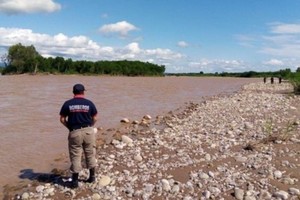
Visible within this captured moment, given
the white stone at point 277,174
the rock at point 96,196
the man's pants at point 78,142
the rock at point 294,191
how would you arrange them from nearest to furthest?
the rock at point 294,191
the rock at point 96,196
the man's pants at point 78,142
the white stone at point 277,174

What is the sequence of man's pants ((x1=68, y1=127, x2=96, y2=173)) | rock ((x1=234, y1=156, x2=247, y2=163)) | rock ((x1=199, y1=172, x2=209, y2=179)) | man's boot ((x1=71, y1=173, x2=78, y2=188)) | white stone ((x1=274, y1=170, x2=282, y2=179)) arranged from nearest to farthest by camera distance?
man's pants ((x1=68, y1=127, x2=96, y2=173)), man's boot ((x1=71, y1=173, x2=78, y2=188)), white stone ((x1=274, y1=170, x2=282, y2=179)), rock ((x1=199, y1=172, x2=209, y2=179)), rock ((x1=234, y1=156, x2=247, y2=163))

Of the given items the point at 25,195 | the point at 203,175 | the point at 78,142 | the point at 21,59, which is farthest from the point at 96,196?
the point at 21,59

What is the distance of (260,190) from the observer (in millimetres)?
7641

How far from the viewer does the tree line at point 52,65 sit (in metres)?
115

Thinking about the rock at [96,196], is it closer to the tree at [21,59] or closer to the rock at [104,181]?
the rock at [104,181]

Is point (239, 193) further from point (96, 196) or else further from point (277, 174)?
point (96, 196)

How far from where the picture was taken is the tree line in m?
115

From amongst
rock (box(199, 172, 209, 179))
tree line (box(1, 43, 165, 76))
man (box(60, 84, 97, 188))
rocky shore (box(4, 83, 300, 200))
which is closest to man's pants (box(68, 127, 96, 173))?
man (box(60, 84, 97, 188))

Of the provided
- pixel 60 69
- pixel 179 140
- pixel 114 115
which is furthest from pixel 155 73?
pixel 179 140

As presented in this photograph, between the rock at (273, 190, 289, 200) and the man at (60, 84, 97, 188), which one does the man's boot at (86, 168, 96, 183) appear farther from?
the rock at (273, 190, 289, 200)

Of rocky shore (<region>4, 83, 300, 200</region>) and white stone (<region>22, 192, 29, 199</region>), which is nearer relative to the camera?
rocky shore (<region>4, 83, 300, 200</region>)

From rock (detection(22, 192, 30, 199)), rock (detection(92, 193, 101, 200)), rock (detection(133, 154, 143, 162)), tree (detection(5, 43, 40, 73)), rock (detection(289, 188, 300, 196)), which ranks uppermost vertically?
tree (detection(5, 43, 40, 73))

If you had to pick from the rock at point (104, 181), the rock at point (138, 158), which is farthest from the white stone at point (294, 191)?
the rock at point (138, 158)

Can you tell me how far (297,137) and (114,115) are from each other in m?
12.5
